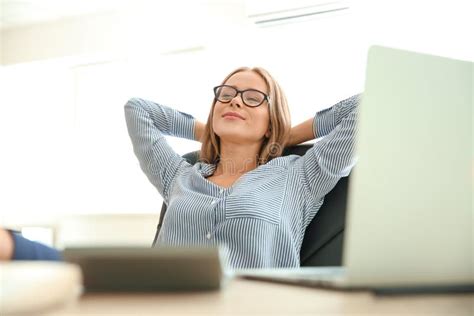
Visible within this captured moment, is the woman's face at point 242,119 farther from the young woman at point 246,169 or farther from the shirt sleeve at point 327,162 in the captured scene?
the shirt sleeve at point 327,162

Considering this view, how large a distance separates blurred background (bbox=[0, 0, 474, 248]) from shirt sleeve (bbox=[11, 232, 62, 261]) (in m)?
3.01

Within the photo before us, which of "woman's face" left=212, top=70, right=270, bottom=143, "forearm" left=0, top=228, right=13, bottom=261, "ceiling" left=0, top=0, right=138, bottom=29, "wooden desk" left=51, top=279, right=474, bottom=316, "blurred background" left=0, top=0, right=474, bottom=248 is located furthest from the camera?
"ceiling" left=0, top=0, right=138, bottom=29

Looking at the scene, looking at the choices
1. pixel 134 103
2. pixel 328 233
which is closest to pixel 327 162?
pixel 328 233

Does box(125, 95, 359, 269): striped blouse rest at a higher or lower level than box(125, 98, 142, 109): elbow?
lower

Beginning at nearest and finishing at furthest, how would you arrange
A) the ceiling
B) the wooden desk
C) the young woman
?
the wooden desk
the young woman
the ceiling

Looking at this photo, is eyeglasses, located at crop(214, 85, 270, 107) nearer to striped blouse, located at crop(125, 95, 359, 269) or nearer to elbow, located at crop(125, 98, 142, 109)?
striped blouse, located at crop(125, 95, 359, 269)

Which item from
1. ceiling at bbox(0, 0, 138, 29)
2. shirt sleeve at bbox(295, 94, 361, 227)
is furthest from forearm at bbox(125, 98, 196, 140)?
ceiling at bbox(0, 0, 138, 29)

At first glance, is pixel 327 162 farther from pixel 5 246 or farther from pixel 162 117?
pixel 5 246

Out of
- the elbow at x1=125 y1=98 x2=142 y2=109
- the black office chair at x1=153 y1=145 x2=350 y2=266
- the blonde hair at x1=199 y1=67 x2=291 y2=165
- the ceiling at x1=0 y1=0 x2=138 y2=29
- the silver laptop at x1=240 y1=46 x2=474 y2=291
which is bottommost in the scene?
the black office chair at x1=153 y1=145 x2=350 y2=266

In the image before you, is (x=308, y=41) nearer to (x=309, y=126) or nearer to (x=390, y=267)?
(x=309, y=126)

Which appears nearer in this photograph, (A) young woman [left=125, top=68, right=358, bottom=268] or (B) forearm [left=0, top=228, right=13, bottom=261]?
(B) forearm [left=0, top=228, right=13, bottom=261]

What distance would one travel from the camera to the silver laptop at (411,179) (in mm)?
544

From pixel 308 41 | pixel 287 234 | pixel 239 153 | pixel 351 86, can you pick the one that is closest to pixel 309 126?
pixel 239 153

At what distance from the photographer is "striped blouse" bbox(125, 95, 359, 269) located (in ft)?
5.10
